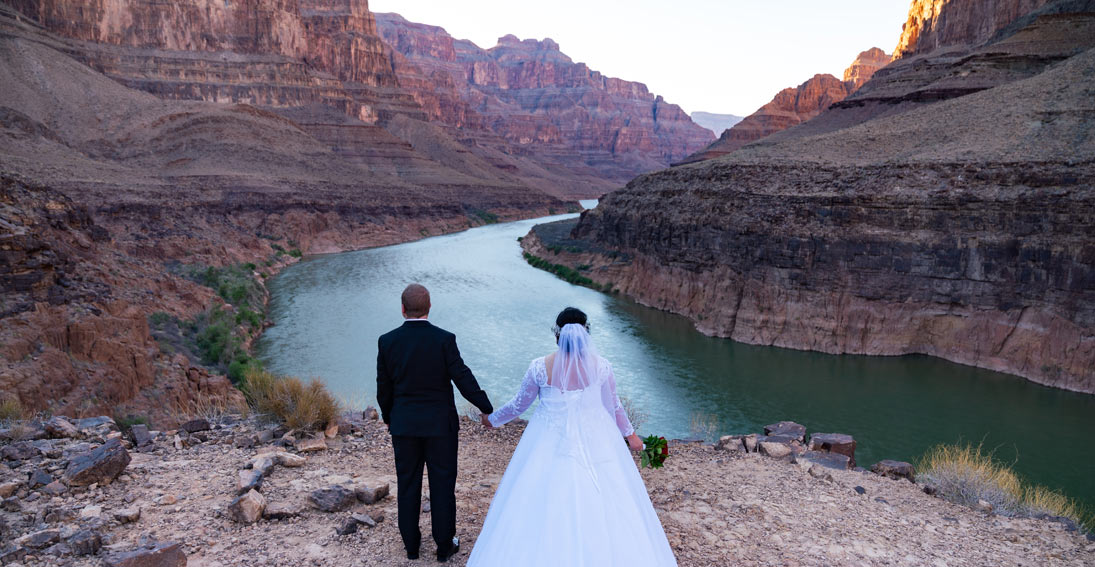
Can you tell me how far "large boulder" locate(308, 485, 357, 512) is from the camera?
4918 millimetres

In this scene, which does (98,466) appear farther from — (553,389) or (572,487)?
(572,487)

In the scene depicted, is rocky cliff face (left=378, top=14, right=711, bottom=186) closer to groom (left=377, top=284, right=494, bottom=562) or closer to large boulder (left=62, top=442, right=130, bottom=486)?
large boulder (left=62, top=442, right=130, bottom=486)

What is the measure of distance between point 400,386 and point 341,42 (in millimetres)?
102820

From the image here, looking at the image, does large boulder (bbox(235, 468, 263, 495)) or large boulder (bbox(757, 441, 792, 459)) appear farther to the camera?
large boulder (bbox(757, 441, 792, 459))

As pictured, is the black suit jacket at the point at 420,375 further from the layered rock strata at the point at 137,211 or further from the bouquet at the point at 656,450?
the layered rock strata at the point at 137,211

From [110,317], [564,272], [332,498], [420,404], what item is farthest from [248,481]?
[564,272]

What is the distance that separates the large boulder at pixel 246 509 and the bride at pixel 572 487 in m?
2.11

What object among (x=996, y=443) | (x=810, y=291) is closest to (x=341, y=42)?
(x=810, y=291)

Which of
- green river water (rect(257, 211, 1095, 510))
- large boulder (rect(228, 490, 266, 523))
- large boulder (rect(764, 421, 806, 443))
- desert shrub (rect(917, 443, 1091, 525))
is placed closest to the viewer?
large boulder (rect(228, 490, 266, 523))

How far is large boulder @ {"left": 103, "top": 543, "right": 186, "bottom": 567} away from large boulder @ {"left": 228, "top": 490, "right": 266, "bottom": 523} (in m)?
0.65

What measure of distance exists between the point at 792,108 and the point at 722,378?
70.2 meters

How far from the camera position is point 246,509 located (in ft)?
15.3

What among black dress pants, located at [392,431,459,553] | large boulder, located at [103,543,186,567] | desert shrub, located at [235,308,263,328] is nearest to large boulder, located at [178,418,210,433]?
large boulder, located at [103,543,186,567]

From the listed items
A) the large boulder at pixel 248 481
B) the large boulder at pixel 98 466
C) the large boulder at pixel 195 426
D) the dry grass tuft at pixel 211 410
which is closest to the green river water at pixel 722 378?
the dry grass tuft at pixel 211 410
